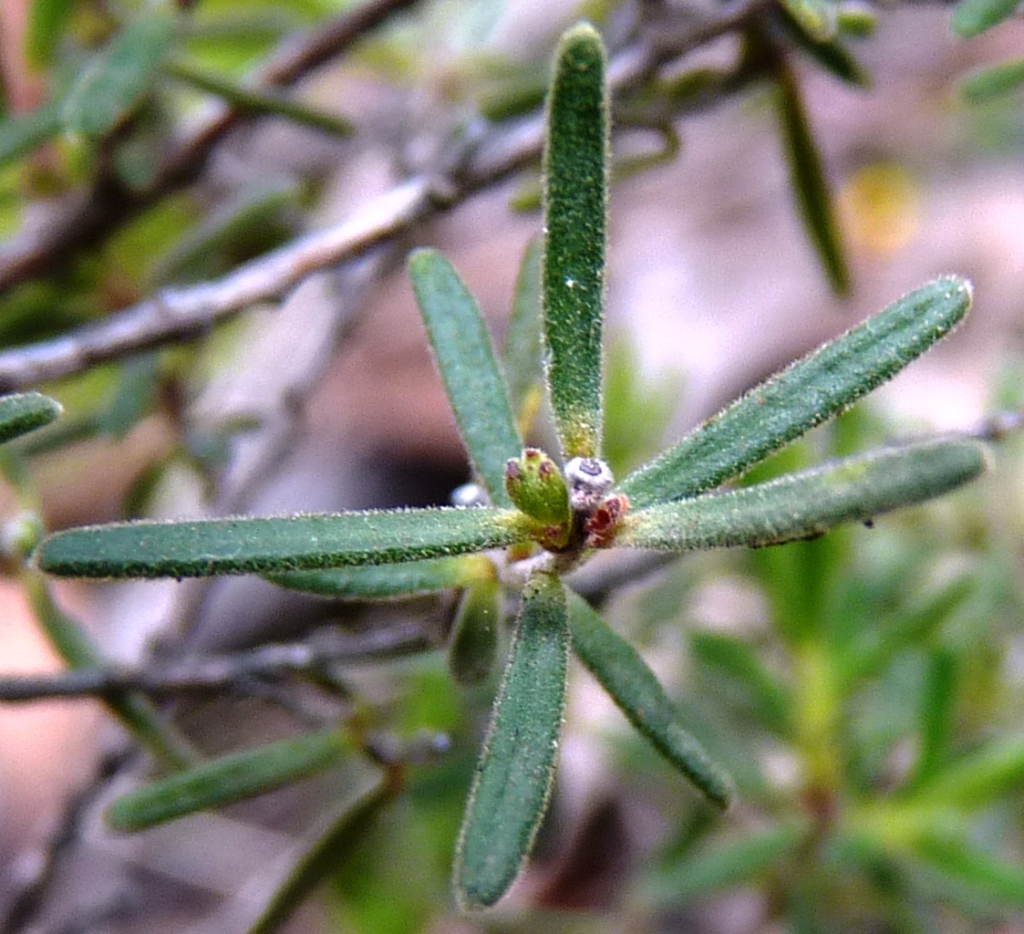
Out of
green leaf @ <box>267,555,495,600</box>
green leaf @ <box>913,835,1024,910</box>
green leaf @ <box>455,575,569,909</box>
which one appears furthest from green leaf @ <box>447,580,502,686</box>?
green leaf @ <box>913,835,1024,910</box>

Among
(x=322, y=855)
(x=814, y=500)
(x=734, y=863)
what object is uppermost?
(x=814, y=500)

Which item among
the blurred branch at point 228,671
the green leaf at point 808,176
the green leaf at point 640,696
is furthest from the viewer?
the green leaf at point 808,176

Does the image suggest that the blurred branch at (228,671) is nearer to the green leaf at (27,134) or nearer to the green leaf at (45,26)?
the green leaf at (27,134)

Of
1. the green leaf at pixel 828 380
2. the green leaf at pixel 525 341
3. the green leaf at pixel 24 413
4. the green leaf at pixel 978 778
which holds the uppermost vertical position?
the green leaf at pixel 24 413

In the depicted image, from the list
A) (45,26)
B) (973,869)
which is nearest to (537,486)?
(973,869)

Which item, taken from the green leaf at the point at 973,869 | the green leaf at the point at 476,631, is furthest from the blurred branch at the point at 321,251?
the green leaf at the point at 973,869

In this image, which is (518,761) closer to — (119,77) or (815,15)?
(815,15)
